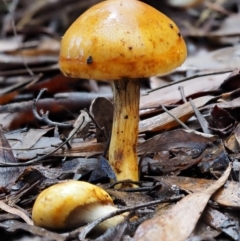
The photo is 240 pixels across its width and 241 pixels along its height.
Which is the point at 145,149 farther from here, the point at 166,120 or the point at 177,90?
the point at 177,90

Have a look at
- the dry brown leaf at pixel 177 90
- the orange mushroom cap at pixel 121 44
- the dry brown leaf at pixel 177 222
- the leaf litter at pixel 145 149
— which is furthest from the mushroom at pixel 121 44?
the dry brown leaf at pixel 177 90

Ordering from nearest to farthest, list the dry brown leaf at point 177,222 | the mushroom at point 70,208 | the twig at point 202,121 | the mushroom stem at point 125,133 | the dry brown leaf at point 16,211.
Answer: the dry brown leaf at point 177,222, the mushroom at point 70,208, the dry brown leaf at point 16,211, the mushroom stem at point 125,133, the twig at point 202,121

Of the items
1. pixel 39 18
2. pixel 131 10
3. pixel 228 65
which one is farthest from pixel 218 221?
pixel 39 18

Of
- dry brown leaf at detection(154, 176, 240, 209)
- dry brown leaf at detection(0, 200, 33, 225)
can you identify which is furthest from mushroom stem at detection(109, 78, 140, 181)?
dry brown leaf at detection(0, 200, 33, 225)

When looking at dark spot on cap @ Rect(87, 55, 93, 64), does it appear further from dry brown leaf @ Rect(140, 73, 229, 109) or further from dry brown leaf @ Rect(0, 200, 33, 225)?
dry brown leaf @ Rect(140, 73, 229, 109)

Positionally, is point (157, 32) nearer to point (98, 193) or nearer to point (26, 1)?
point (98, 193)

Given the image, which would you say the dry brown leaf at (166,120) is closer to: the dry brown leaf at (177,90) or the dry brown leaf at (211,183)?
the dry brown leaf at (177,90)

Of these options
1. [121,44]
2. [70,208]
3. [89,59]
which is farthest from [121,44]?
[70,208]
